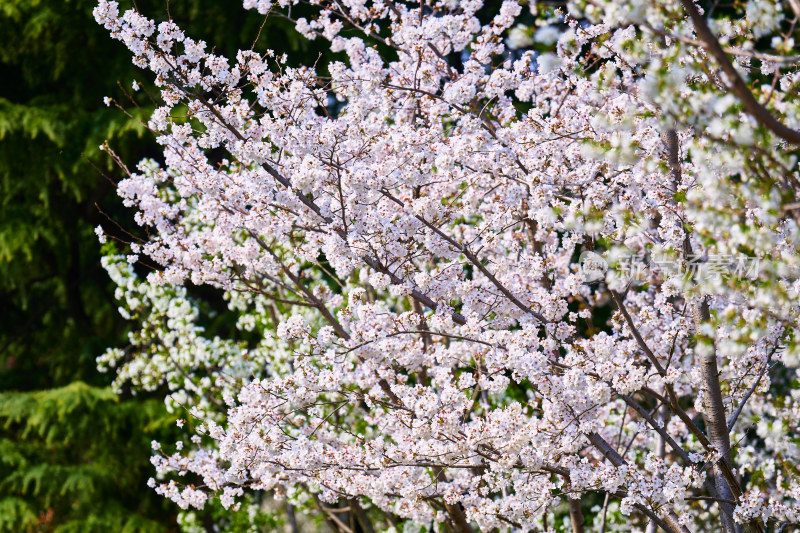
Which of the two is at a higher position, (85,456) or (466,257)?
(466,257)

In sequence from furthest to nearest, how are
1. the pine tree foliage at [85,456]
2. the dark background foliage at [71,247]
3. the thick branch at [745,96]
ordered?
1. the dark background foliage at [71,247]
2. the pine tree foliage at [85,456]
3. the thick branch at [745,96]

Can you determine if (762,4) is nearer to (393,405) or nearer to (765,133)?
(765,133)

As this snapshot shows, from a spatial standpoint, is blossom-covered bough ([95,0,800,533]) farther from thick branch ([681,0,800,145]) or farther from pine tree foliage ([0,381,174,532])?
pine tree foliage ([0,381,174,532])

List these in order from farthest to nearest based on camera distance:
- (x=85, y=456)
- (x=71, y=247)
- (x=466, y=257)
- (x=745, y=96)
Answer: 1. (x=71, y=247)
2. (x=85, y=456)
3. (x=466, y=257)
4. (x=745, y=96)

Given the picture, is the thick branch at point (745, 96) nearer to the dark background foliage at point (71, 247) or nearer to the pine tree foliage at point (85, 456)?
the dark background foliage at point (71, 247)

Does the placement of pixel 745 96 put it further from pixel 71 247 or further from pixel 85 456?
pixel 71 247

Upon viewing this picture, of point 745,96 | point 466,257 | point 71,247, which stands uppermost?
point 71,247

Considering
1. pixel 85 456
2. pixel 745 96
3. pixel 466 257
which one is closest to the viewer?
pixel 745 96

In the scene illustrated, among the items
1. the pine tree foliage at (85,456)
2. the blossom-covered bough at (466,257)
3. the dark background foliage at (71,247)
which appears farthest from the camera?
the dark background foliage at (71,247)

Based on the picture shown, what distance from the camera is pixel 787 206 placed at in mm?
1995

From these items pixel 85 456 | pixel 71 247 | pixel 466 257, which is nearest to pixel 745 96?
pixel 466 257

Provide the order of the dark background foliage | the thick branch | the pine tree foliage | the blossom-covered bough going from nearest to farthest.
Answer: the thick branch
the blossom-covered bough
the pine tree foliage
the dark background foliage

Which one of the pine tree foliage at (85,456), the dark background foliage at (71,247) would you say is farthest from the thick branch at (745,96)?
the pine tree foliage at (85,456)

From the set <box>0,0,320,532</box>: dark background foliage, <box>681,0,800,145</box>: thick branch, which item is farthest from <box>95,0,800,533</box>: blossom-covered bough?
<box>0,0,320,532</box>: dark background foliage
